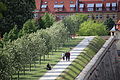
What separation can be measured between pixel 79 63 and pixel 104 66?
10736 mm

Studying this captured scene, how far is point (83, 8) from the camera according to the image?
17425 cm

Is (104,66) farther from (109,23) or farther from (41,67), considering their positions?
(109,23)

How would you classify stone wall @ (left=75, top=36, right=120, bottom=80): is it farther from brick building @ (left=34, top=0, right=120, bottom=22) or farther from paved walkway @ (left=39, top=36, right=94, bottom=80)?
brick building @ (left=34, top=0, right=120, bottom=22)

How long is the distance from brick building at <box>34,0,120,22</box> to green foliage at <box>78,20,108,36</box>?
1055 inches

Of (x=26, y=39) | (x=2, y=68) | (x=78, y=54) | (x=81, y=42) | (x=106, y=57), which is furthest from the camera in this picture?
(x=81, y=42)

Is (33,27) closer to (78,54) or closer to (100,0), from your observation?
(78,54)

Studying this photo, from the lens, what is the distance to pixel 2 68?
59062 mm

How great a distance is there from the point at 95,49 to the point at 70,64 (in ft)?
75.0

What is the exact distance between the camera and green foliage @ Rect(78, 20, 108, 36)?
455ft

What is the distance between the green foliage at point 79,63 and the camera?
72.4 meters

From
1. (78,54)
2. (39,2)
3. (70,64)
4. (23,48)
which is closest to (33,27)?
(78,54)

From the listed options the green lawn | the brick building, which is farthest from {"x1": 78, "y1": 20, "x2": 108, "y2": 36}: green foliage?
the green lawn

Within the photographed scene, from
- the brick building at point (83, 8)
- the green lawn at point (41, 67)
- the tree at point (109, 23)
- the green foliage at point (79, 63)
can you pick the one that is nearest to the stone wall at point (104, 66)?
the green foliage at point (79, 63)

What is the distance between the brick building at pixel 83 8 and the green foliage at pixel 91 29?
87.9 feet
